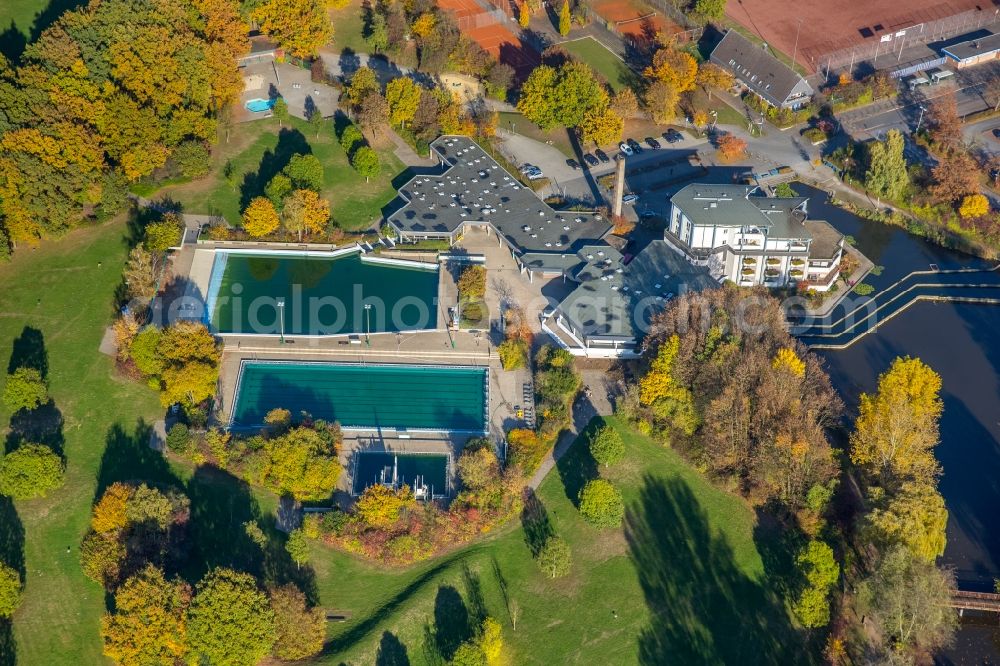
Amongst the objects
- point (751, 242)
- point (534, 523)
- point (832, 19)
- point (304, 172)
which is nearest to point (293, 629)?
point (534, 523)

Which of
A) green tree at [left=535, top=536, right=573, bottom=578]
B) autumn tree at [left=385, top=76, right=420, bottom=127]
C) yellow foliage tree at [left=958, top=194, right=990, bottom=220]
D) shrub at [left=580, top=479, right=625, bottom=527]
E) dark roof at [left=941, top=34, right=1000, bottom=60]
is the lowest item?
green tree at [left=535, top=536, right=573, bottom=578]

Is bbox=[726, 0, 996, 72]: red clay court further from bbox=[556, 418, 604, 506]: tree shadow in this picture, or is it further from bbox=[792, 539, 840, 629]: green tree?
bbox=[792, 539, 840, 629]: green tree

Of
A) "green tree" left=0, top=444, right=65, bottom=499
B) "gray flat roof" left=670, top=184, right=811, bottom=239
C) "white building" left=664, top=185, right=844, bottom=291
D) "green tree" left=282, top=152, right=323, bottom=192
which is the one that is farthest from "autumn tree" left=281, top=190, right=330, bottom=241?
"gray flat roof" left=670, top=184, right=811, bottom=239

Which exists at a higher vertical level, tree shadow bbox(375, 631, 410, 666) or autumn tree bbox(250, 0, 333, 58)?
autumn tree bbox(250, 0, 333, 58)

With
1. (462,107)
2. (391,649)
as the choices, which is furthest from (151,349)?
(462,107)

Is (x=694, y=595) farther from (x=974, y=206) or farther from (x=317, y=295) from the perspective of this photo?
(x=974, y=206)
